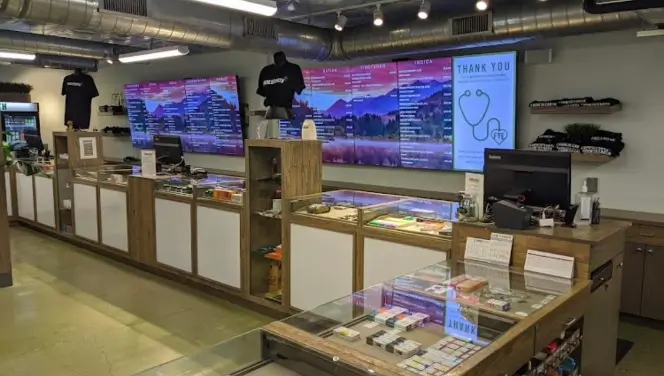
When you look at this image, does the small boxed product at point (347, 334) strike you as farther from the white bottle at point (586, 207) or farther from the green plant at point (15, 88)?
the green plant at point (15, 88)

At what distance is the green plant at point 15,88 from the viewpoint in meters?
12.1

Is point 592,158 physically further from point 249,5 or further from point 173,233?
point 173,233

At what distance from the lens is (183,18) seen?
529cm

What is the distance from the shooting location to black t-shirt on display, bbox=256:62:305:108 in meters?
5.86

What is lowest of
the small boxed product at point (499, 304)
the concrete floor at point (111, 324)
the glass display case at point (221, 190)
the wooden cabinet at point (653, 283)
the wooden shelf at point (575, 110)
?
the concrete floor at point (111, 324)

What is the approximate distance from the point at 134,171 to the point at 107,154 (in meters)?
4.54

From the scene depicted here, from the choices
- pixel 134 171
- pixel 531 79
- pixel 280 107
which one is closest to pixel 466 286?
pixel 280 107

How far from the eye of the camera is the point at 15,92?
12.3 meters

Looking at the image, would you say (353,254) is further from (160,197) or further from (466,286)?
(160,197)

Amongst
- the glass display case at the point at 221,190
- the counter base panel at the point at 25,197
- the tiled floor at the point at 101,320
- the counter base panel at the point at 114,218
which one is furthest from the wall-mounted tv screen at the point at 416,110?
the counter base panel at the point at 25,197

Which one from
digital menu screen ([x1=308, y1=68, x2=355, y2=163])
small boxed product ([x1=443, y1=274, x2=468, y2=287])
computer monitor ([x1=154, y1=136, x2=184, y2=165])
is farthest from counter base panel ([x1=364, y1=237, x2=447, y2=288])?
computer monitor ([x1=154, y1=136, x2=184, y2=165])

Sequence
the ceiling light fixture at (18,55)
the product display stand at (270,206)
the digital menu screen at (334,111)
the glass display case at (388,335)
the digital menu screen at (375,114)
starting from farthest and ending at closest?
the ceiling light fixture at (18,55) → the digital menu screen at (334,111) → the digital menu screen at (375,114) → the product display stand at (270,206) → the glass display case at (388,335)

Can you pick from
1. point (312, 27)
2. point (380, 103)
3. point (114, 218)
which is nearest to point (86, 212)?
point (114, 218)

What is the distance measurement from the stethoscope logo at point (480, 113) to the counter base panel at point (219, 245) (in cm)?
275
